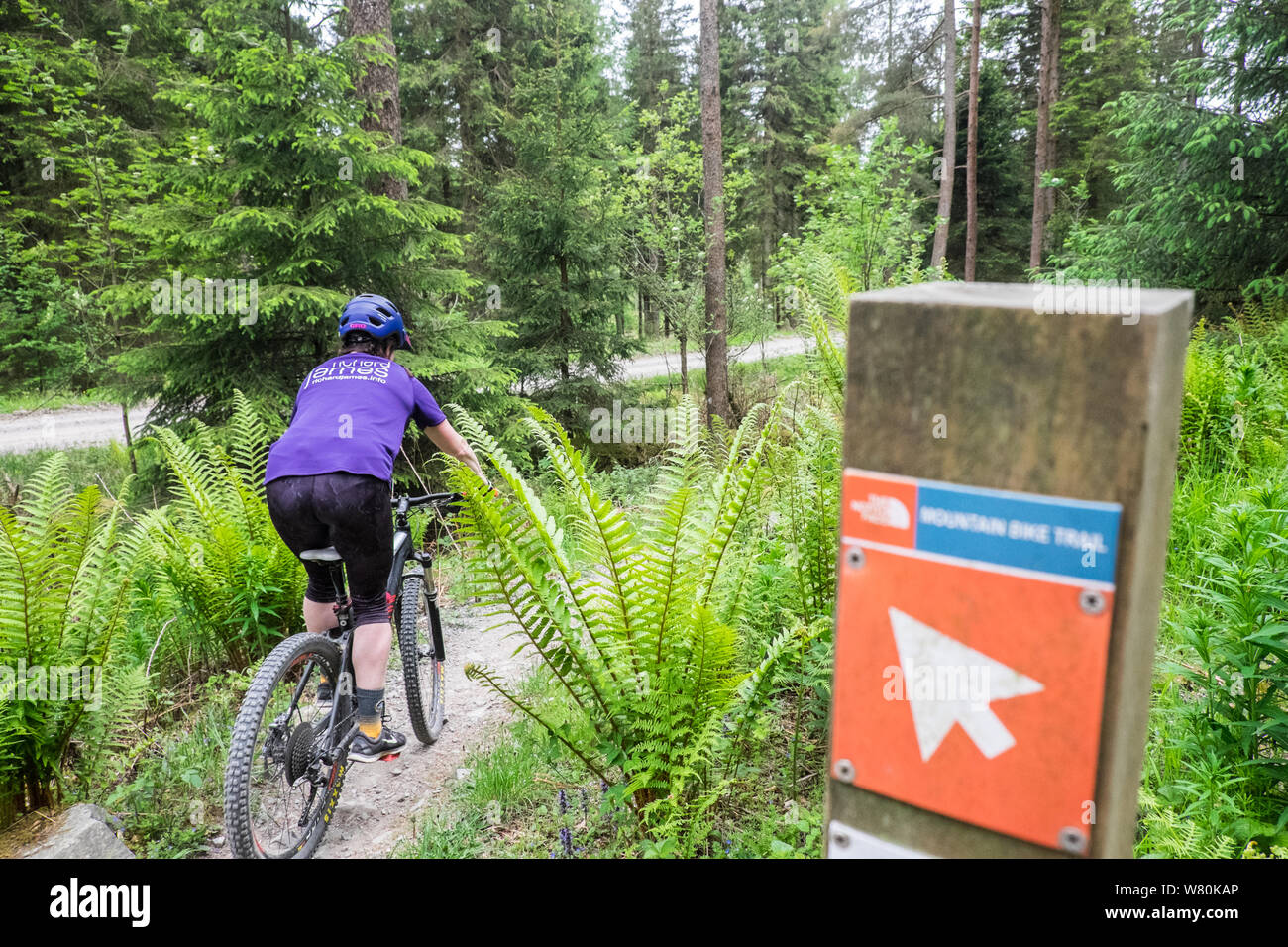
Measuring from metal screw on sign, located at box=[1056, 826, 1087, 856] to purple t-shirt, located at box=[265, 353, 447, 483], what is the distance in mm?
2876

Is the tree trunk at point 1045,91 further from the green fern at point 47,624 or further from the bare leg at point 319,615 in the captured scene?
the green fern at point 47,624

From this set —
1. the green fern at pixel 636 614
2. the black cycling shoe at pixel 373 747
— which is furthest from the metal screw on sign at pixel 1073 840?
the black cycling shoe at pixel 373 747

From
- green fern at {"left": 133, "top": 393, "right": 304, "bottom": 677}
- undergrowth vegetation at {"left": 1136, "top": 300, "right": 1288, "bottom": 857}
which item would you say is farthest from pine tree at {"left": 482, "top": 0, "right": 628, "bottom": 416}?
undergrowth vegetation at {"left": 1136, "top": 300, "right": 1288, "bottom": 857}

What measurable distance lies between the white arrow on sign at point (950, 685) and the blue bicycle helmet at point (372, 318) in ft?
10.2

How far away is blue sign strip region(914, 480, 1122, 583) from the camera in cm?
90

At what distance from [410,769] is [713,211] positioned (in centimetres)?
1077

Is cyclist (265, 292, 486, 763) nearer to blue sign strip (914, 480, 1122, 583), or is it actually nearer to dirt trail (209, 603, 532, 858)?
dirt trail (209, 603, 532, 858)

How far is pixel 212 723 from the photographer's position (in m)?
4.15

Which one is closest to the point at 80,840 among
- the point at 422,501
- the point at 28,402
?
the point at 422,501

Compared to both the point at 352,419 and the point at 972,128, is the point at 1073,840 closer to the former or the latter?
the point at 352,419

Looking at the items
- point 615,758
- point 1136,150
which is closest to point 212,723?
point 615,758

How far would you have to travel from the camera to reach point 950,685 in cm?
97

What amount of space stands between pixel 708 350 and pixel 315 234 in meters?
7.59

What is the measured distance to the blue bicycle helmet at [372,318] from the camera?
3.63 metres
